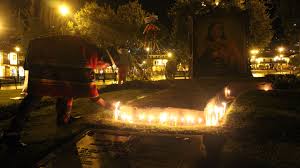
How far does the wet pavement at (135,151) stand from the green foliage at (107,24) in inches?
1435

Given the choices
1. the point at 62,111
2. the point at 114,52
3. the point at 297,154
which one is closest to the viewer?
the point at 297,154

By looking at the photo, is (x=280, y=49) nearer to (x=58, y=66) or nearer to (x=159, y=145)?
(x=159, y=145)

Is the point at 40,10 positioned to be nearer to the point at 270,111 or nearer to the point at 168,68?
the point at 168,68

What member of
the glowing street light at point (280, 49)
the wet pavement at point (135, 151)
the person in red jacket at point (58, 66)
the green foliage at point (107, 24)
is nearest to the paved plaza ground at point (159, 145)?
the wet pavement at point (135, 151)

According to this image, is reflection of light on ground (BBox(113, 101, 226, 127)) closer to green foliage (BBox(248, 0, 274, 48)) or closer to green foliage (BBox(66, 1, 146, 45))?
green foliage (BBox(248, 0, 274, 48))

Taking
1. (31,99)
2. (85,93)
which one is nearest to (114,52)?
(85,93)

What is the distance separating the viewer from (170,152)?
19.2 feet

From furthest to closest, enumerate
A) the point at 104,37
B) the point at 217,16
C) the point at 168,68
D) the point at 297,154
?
the point at 104,37 < the point at 168,68 < the point at 217,16 < the point at 297,154

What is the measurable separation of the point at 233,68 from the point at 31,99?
48.2 feet

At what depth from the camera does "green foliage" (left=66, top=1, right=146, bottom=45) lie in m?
42.6

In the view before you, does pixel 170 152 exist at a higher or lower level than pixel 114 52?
lower

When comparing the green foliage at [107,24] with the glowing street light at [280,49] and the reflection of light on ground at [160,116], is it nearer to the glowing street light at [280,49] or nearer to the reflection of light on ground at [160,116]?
the reflection of light on ground at [160,116]

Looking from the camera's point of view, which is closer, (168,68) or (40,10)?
(168,68)

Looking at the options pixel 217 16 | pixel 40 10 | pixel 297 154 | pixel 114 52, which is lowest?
pixel 297 154
